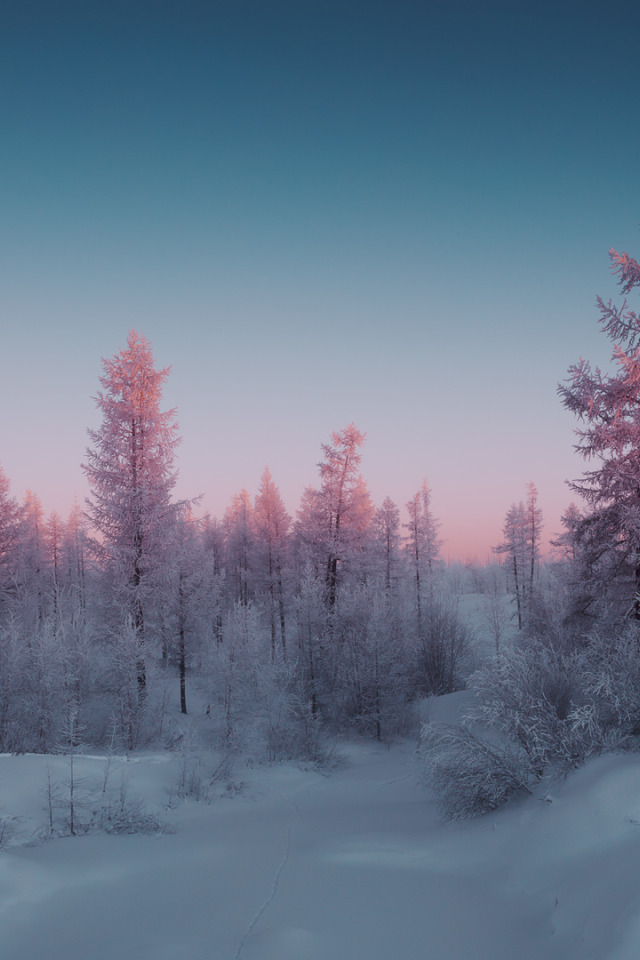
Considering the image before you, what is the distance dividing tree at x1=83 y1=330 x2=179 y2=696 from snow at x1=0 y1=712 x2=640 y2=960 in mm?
7013

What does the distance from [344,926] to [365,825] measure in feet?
13.6

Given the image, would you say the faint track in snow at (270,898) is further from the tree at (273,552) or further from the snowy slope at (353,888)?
the tree at (273,552)

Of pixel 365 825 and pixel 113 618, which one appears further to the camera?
pixel 113 618

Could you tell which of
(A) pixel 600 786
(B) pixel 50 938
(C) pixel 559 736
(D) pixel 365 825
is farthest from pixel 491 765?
(B) pixel 50 938

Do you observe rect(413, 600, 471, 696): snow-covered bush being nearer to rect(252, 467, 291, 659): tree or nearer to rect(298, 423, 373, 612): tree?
rect(298, 423, 373, 612): tree

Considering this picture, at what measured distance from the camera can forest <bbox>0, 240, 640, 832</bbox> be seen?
8297 mm

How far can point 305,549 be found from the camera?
24.8m

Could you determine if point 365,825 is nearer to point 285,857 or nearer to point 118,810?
point 285,857

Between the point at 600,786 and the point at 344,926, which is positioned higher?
the point at 600,786

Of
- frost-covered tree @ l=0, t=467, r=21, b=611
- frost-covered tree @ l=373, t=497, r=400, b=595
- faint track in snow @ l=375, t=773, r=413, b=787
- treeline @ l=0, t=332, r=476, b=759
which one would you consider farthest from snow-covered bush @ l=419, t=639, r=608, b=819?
frost-covered tree @ l=373, t=497, r=400, b=595

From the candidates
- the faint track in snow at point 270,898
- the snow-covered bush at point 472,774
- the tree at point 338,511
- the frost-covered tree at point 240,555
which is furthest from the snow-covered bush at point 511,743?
the frost-covered tree at point 240,555

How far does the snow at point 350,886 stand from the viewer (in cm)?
498

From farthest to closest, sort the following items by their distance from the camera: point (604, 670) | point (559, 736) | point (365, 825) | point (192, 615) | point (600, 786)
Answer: point (192, 615) → point (365, 825) → point (604, 670) → point (559, 736) → point (600, 786)

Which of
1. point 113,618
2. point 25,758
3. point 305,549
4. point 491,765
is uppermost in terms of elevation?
point 305,549
